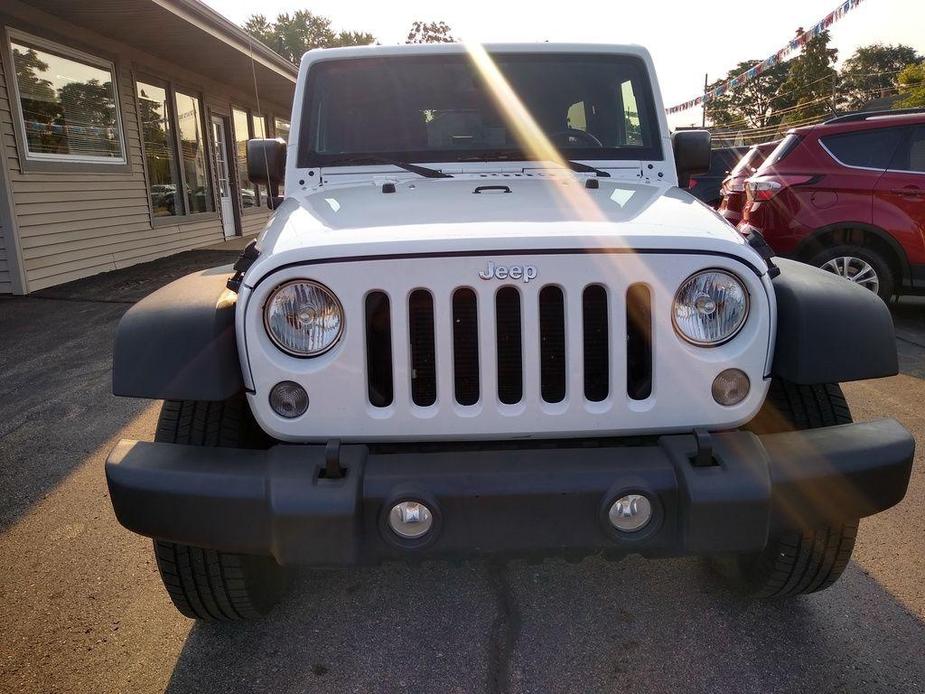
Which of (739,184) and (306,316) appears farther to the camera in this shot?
(739,184)

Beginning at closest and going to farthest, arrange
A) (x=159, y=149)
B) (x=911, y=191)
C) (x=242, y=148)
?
(x=911, y=191) → (x=159, y=149) → (x=242, y=148)

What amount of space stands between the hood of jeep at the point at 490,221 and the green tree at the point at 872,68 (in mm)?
68206

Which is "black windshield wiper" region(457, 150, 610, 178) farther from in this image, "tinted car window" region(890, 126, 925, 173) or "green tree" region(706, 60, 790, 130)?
"green tree" region(706, 60, 790, 130)

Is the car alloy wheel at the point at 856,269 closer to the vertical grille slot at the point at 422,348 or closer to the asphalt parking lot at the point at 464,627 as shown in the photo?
the asphalt parking lot at the point at 464,627

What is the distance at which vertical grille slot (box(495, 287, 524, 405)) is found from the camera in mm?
1969

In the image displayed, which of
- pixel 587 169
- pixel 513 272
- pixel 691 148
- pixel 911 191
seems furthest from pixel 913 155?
pixel 513 272

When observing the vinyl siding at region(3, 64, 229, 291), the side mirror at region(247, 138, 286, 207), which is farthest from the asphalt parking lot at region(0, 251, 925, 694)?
the vinyl siding at region(3, 64, 229, 291)

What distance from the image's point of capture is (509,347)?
202 cm

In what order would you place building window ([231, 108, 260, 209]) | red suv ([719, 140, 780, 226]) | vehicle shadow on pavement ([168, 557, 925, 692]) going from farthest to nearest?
building window ([231, 108, 260, 209]) → red suv ([719, 140, 780, 226]) → vehicle shadow on pavement ([168, 557, 925, 692])

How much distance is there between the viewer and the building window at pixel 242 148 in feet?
50.5

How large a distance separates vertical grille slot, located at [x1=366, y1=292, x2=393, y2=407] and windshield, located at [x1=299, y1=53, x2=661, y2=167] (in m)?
1.33

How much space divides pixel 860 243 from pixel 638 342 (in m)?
5.41

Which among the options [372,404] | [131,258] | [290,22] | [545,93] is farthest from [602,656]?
[290,22]

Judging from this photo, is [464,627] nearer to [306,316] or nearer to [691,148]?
[306,316]
